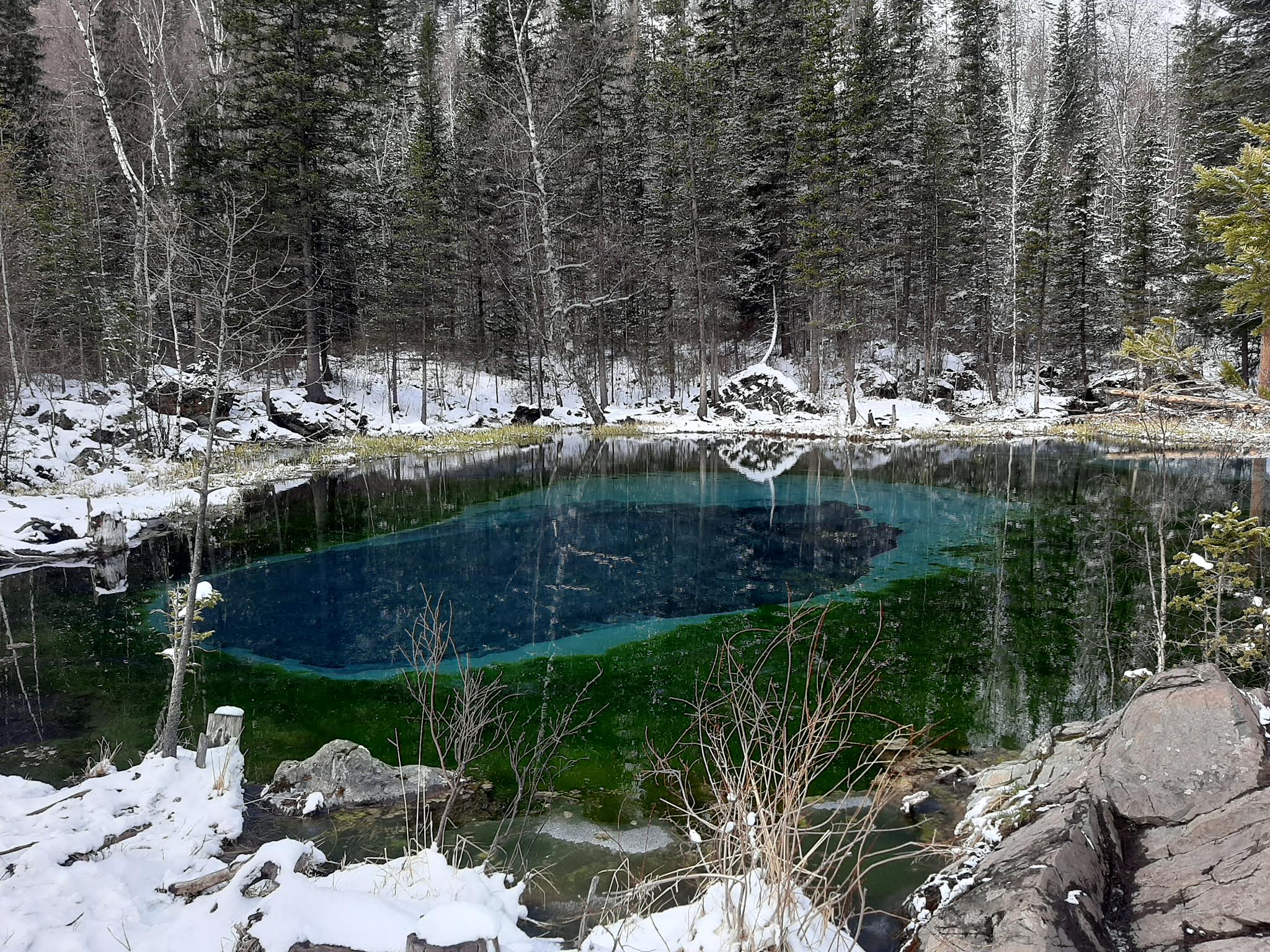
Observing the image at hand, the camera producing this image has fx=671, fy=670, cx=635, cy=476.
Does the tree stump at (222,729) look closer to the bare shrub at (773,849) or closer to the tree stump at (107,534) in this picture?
the bare shrub at (773,849)

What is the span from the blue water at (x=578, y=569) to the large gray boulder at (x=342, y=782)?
2317 mm

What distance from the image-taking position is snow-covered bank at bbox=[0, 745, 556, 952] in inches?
111

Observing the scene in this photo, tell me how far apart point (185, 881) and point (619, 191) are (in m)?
35.9

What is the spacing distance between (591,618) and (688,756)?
3.54m

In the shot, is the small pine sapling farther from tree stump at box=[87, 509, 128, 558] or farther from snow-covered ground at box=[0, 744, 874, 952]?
tree stump at box=[87, 509, 128, 558]

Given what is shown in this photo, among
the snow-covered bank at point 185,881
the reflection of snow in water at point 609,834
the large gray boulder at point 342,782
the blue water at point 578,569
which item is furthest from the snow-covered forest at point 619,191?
the reflection of snow in water at point 609,834

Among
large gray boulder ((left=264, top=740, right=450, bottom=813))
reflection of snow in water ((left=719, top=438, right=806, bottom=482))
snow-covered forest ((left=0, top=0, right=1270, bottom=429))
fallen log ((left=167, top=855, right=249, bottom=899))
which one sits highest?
snow-covered forest ((left=0, top=0, right=1270, bottom=429))

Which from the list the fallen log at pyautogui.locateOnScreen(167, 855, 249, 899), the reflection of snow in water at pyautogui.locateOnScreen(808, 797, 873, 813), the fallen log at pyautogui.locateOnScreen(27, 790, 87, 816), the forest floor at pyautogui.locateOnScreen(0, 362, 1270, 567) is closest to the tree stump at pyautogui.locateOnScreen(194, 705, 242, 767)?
the fallen log at pyautogui.locateOnScreen(27, 790, 87, 816)

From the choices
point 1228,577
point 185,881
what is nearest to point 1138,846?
point 1228,577

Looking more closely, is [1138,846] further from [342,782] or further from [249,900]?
[342,782]

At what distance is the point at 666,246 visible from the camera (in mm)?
34312

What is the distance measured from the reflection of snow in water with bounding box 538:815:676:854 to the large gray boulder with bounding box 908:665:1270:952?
1665 millimetres

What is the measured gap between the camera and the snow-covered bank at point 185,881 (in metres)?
2.82

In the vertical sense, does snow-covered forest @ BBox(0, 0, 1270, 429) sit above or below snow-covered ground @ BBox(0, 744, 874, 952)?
above
